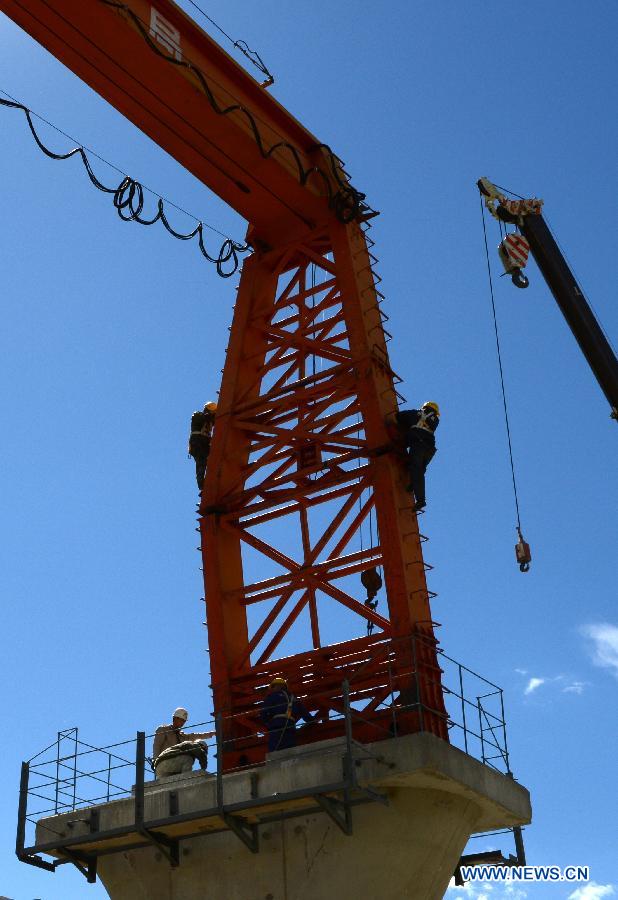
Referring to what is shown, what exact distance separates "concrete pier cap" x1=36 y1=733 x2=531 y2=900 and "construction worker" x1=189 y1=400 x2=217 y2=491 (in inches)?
246

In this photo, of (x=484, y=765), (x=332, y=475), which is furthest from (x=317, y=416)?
(x=484, y=765)

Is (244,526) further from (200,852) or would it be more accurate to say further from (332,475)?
(200,852)

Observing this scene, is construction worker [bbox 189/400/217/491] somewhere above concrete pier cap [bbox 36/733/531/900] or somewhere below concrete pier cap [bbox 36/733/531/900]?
above

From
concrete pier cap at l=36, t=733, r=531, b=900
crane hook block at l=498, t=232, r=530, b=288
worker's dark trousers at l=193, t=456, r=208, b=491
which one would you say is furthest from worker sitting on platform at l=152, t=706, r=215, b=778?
crane hook block at l=498, t=232, r=530, b=288

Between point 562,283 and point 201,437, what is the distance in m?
10.9

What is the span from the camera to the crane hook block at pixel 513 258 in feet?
107

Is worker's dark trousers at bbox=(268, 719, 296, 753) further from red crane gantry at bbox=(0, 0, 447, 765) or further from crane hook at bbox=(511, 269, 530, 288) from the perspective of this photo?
crane hook at bbox=(511, 269, 530, 288)

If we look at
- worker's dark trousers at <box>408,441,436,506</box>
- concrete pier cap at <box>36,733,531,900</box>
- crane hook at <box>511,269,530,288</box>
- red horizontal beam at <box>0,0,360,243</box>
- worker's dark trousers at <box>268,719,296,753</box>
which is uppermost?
crane hook at <box>511,269,530,288</box>

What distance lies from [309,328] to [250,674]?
259 inches

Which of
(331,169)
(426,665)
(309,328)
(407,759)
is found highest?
(331,169)

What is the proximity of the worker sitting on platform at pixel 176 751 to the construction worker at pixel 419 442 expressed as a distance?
5197 millimetres

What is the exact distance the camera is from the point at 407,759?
67.9 ft

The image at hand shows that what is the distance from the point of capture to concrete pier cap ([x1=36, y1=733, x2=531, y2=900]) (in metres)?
20.9

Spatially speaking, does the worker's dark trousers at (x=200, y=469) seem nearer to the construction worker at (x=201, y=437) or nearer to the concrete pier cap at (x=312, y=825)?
the construction worker at (x=201, y=437)
